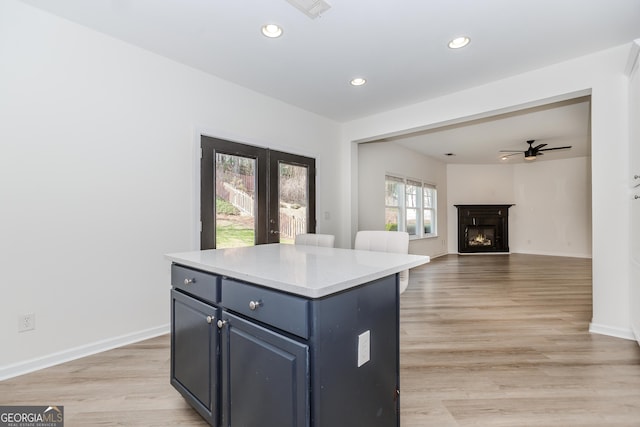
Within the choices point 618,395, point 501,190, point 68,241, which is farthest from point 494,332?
point 501,190

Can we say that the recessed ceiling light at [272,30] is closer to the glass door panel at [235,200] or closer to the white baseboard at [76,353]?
the glass door panel at [235,200]

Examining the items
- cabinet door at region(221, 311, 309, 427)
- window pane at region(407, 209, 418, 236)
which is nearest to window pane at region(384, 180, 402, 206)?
window pane at region(407, 209, 418, 236)

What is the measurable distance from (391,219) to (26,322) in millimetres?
5730

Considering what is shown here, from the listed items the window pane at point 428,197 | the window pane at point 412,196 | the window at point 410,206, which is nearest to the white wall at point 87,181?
the window at point 410,206

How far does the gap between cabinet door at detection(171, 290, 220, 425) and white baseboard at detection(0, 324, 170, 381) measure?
124 cm

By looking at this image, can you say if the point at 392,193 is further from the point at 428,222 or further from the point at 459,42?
the point at 459,42

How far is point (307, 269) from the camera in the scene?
130 centimetres

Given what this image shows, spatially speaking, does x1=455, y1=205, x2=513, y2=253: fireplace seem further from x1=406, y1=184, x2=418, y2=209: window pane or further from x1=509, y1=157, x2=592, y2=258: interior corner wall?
x1=406, y1=184, x2=418, y2=209: window pane

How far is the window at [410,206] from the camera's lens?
6.53m

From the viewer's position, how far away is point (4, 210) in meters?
2.09

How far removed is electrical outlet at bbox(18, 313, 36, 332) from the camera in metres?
2.15

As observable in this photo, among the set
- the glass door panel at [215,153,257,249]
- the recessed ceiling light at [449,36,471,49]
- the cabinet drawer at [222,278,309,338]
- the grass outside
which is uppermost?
the recessed ceiling light at [449,36,471,49]

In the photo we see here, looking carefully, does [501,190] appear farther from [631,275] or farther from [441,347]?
[441,347]

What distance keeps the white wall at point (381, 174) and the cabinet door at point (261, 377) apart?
4.50 metres
